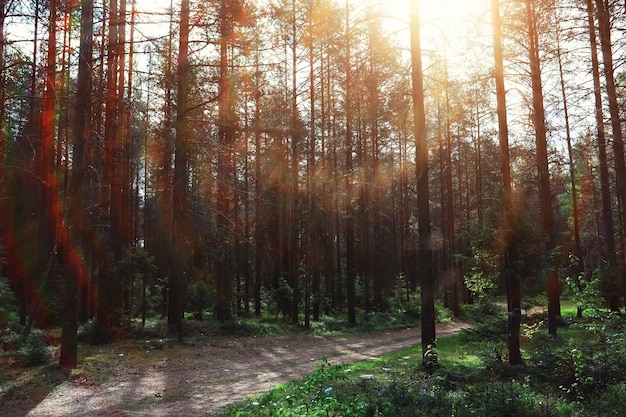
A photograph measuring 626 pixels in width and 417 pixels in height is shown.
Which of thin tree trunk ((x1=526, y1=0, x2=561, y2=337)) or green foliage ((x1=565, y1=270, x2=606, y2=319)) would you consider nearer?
green foliage ((x1=565, y1=270, x2=606, y2=319))

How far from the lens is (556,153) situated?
1845 centimetres

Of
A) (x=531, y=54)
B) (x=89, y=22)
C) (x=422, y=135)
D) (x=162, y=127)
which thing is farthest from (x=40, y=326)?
(x=531, y=54)

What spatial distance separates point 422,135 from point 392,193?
23.4 m

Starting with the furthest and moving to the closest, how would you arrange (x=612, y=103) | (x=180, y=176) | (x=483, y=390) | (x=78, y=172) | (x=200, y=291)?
(x=200, y=291) → (x=180, y=176) → (x=612, y=103) → (x=78, y=172) → (x=483, y=390)

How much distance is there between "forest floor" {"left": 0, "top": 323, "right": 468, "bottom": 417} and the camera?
7.46 meters

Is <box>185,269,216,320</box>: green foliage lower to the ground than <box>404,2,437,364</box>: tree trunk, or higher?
lower

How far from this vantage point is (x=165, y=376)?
9.96 m

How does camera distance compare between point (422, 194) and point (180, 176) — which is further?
point (180, 176)

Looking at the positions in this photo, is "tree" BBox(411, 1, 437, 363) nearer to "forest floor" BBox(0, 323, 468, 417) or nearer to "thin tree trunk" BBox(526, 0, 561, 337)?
"forest floor" BBox(0, 323, 468, 417)

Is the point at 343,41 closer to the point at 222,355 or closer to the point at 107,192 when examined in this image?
the point at 107,192

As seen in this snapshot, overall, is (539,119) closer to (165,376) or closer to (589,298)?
(589,298)

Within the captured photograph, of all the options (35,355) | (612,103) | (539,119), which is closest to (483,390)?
(35,355)

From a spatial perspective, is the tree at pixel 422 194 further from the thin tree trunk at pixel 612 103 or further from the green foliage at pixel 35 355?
the green foliage at pixel 35 355

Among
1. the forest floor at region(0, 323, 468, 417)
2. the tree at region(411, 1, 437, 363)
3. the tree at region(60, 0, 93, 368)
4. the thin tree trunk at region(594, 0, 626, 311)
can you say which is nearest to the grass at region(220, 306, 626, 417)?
the tree at region(411, 1, 437, 363)
